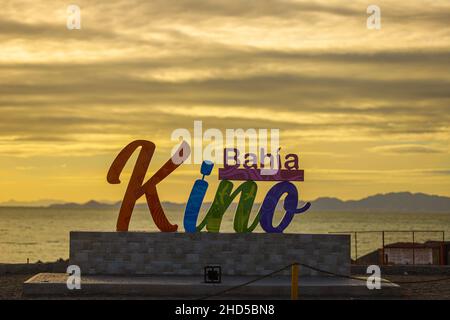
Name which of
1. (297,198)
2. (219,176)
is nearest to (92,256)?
(219,176)

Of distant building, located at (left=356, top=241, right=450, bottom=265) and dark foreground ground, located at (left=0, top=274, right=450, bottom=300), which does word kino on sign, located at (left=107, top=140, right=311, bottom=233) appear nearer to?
dark foreground ground, located at (left=0, top=274, right=450, bottom=300)

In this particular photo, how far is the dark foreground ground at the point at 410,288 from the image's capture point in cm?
3350

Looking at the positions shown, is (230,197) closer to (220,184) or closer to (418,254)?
(220,184)

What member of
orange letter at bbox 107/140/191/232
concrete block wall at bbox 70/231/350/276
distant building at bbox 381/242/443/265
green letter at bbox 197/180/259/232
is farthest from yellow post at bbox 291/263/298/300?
distant building at bbox 381/242/443/265

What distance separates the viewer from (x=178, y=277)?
117ft

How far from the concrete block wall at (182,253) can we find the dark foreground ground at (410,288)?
2503 mm

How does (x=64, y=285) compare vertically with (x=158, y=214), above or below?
below

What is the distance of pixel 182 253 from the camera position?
36.1 meters

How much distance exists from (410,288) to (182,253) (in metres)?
8.52
